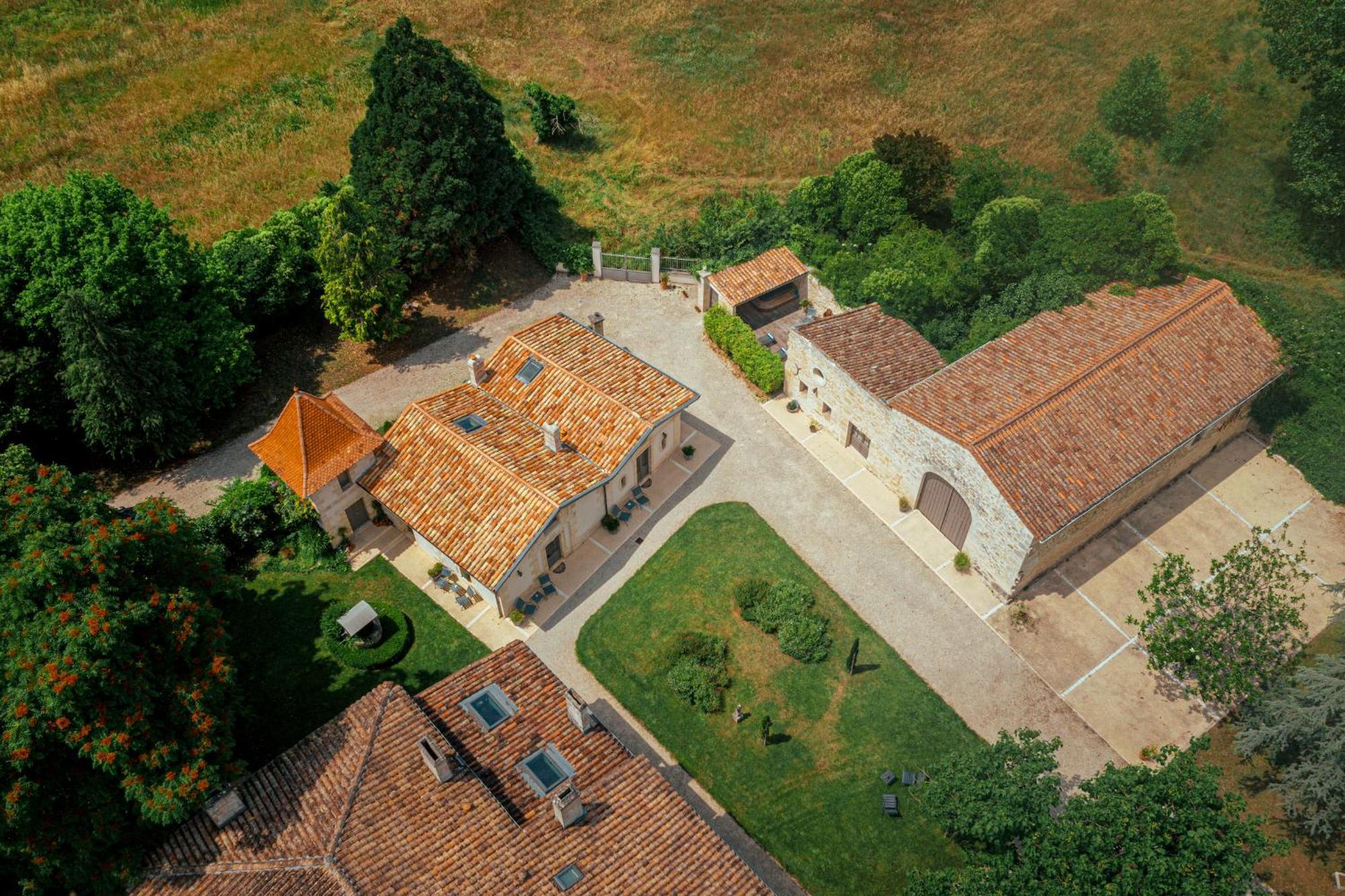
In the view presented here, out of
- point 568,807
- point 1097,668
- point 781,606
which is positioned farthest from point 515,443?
point 1097,668

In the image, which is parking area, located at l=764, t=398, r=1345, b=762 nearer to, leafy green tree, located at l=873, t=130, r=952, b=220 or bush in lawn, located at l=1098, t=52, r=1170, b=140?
leafy green tree, located at l=873, t=130, r=952, b=220

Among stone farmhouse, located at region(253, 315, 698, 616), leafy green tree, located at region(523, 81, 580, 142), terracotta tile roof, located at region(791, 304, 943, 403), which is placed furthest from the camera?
leafy green tree, located at region(523, 81, 580, 142)

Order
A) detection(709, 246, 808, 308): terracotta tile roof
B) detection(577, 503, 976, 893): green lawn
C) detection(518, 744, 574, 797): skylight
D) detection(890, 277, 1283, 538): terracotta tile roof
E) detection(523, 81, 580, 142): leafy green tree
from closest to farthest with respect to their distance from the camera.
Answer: detection(518, 744, 574, 797): skylight → detection(577, 503, 976, 893): green lawn → detection(890, 277, 1283, 538): terracotta tile roof → detection(709, 246, 808, 308): terracotta tile roof → detection(523, 81, 580, 142): leafy green tree

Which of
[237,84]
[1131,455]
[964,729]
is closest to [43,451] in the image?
[237,84]

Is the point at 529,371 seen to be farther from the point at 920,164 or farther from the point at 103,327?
the point at 920,164

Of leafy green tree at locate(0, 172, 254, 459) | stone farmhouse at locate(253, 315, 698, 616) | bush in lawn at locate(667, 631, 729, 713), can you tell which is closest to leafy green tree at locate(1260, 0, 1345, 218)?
stone farmhouse at locate(253, 315, 698, 616)

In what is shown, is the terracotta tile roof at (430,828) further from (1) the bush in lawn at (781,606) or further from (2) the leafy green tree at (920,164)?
(2) the leafy green tree at (920,164)
